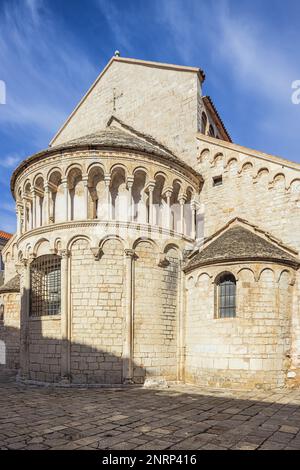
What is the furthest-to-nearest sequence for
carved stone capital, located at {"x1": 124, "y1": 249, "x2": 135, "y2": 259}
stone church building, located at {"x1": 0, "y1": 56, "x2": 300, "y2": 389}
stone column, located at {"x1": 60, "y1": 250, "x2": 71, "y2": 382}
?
carved stone capital, located at {"x1": 124, "y1": 249, "x2": 135, "y2": 259}, stone column, located at {"x1": 60, "y1": 250, "x2": 71, "y2": 382}, stone church building, located at {"x1": 0, "y1": 56, "x2": 300, "y2": 389}

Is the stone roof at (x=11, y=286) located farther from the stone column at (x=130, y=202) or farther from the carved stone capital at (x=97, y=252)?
the stone column at (x=130, y=202)

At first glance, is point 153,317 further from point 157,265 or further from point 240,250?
point 240,250

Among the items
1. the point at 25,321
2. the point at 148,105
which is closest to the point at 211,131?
the point at 148,105

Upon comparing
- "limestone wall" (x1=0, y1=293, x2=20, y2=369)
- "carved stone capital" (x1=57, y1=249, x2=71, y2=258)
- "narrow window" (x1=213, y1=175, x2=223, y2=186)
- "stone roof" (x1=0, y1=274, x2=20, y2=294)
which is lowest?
"limestone wall" (x1=0, y1=293, x2=20, y2=369)

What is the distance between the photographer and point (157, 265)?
1396cm

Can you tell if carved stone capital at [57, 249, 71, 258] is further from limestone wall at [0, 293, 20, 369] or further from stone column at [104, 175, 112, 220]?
limestone wall at [0, 293, 20, 369]

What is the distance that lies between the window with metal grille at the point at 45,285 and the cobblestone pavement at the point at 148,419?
11.0 feet

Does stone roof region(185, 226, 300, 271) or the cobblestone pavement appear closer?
the cobblestone pavement

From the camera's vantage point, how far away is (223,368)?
1250 centimetres

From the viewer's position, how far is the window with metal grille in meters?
14.2

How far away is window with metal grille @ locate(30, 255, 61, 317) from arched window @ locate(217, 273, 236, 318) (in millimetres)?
6249

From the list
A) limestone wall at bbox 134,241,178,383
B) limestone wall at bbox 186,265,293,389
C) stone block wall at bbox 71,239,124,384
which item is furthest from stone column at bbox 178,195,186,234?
stone block wall at bbox 71,239,124,384

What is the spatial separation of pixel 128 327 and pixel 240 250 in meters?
4.95

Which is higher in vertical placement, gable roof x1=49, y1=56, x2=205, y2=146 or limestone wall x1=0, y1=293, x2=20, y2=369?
gable roof x1=49, y1=56, x2=205, y2=146
